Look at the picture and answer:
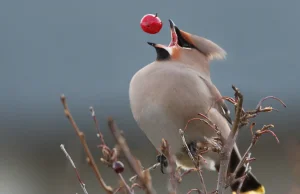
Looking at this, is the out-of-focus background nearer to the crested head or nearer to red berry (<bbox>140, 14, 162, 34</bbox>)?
the crested head

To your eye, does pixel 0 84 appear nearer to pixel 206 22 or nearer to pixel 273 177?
pixel 206 22

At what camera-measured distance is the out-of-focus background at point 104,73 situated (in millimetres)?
5465

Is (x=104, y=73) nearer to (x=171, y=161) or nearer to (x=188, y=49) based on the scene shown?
(x=188, y=49)

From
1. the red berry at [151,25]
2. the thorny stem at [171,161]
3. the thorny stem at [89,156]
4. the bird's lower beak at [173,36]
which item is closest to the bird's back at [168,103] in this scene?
the bird's lower beak at [173,36]

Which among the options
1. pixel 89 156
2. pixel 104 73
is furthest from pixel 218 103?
pixel 104 73

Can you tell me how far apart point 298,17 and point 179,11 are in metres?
7.63

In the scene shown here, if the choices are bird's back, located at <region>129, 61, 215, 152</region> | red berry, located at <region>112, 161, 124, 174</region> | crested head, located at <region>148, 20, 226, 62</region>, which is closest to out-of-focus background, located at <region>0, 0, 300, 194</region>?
crested head, located at <region>148, 20, 226, 62</region>

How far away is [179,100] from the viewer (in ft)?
7.44

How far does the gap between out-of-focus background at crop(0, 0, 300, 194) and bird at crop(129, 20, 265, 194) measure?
11 cm

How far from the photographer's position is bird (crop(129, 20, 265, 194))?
7.38 feet

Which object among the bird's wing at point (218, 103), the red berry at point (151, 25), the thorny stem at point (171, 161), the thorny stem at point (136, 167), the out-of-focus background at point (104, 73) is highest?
the red berry at point (151, 25)

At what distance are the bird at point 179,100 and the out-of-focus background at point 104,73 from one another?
11cm

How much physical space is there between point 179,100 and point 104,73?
53.6 feet

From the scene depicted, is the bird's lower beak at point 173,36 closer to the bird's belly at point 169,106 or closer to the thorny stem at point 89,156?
the bird's belly at point 169,106
